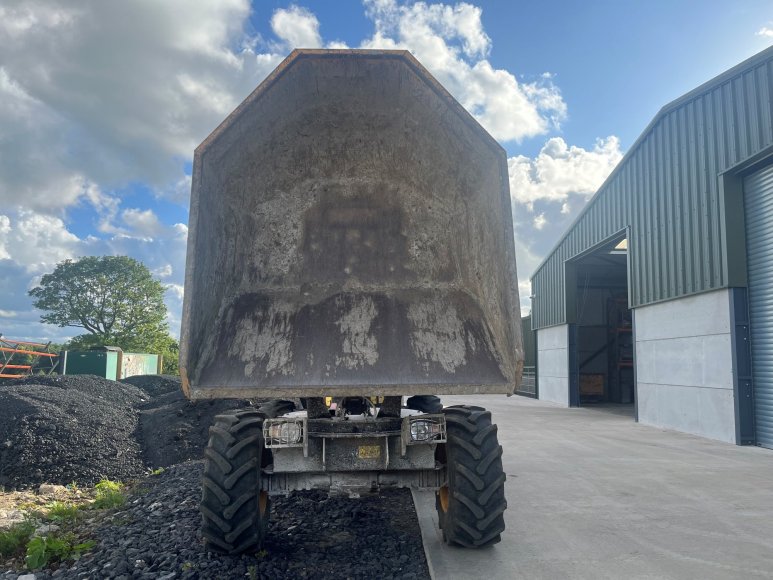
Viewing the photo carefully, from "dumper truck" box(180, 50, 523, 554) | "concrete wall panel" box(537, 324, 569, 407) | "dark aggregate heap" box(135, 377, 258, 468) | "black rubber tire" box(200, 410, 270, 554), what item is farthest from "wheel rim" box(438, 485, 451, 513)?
"concrete wall panel" box(537, 324, 569, 407)

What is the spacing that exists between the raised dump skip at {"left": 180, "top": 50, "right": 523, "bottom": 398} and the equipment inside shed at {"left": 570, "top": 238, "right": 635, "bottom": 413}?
64.2 feet

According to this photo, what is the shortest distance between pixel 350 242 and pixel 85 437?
26.2ft

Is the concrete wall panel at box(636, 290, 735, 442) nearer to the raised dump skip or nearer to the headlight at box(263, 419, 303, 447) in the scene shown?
the raised dump skip

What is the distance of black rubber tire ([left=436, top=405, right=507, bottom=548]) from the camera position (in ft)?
12.9

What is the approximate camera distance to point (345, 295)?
4.62 m

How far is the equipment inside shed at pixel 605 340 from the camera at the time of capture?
2302 cm

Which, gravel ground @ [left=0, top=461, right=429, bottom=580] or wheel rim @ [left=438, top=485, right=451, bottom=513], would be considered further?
wheel rim @ [left=438, top=485, right=451, bottom=513]

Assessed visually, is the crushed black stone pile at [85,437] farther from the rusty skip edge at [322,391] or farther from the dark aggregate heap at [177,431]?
the rusty skip edge at [322,391]

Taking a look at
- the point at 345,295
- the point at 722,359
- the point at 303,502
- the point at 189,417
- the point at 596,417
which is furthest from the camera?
the point at 596,417

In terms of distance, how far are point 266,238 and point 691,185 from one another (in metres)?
10.9

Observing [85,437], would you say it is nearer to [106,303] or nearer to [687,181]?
[687,181]

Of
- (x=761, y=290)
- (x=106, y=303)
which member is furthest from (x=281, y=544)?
(x=106, y=303)

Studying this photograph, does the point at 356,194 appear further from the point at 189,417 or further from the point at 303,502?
the point at 189,417

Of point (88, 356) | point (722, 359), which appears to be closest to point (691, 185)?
point (722, 359)
